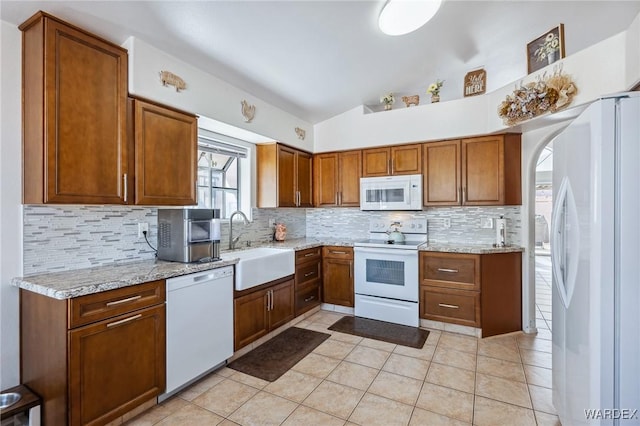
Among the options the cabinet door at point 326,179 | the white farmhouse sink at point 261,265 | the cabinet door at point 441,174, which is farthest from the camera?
the cabinet door at point 326,179

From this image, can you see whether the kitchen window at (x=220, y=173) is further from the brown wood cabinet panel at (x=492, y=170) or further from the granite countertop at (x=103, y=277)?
the brown wood cabinet panel at (x=492, y=170)

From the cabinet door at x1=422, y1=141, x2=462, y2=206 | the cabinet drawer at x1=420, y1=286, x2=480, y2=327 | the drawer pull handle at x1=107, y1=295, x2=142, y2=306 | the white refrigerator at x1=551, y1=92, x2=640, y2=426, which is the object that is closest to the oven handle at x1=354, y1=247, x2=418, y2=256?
the cabinet drawer at x1=420, y1=286, x2=480, y2=327

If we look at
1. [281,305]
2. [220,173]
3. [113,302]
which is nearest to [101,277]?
[113,302]

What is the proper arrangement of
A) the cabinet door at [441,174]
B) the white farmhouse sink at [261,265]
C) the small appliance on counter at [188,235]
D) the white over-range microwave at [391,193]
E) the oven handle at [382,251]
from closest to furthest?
the small appliance on counter at [188,235] < the white farmhouse sink at [261,265] < the oven handle at [382,251] < the cabinet door at [441,174] < the white over-range microwave at [391,193]

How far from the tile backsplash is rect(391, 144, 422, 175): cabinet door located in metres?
0.58

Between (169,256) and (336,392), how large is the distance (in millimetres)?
1679

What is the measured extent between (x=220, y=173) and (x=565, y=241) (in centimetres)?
320

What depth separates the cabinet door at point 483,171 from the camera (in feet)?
10.8

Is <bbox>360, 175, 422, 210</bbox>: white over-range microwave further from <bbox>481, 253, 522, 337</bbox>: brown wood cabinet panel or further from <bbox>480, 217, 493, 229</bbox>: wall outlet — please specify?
<bbox>481, 253, 522, 337</bbox>: brown wood cabinet panel

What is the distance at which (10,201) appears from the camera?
1.81 m

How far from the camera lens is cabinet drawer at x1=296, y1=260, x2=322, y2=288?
3.53 metres

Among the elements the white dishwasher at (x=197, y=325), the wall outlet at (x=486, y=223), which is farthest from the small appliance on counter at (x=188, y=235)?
the wall outlet at (x=486, y=223)

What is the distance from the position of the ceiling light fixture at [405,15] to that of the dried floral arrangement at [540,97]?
111 cm

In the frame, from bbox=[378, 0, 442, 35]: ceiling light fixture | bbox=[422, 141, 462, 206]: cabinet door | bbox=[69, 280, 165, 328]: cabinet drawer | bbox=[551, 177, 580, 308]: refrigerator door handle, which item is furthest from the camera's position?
bbox=[422, 141, 462, 206]: cabinet door
